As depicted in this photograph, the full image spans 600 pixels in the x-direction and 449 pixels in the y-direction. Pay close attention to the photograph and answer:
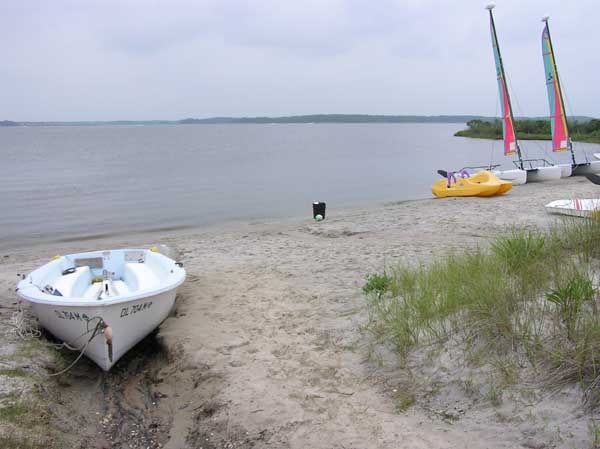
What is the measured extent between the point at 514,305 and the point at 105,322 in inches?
146

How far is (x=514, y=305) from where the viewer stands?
4.59 meters

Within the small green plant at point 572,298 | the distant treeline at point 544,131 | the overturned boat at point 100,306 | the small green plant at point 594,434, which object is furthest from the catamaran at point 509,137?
the distant treeline at point 544,131

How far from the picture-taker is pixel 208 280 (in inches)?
313

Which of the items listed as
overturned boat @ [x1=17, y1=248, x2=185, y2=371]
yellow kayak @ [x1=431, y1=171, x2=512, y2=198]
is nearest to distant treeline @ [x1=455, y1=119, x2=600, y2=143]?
yellow kayak @ [x1=431, y1=171, x2=512, y2=198]

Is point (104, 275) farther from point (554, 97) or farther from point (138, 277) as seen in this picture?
point (554, 97)

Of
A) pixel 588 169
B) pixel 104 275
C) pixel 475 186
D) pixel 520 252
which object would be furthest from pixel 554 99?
pixel 104 275

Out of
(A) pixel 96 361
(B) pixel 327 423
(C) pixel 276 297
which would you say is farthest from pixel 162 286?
(B) pixel 327 423

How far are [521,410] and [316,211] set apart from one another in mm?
11221

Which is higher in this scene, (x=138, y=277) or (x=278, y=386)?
(x=138, y=277)

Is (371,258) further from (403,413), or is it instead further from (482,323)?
(403,413)

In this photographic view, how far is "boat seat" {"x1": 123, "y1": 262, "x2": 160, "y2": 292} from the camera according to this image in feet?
22.7

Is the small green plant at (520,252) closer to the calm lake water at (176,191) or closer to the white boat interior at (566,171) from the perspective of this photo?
the calm lake water at (176,191)

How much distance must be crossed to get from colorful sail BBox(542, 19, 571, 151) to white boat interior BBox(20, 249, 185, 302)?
17970 mm

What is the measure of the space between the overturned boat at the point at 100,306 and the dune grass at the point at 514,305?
89.8 inches
